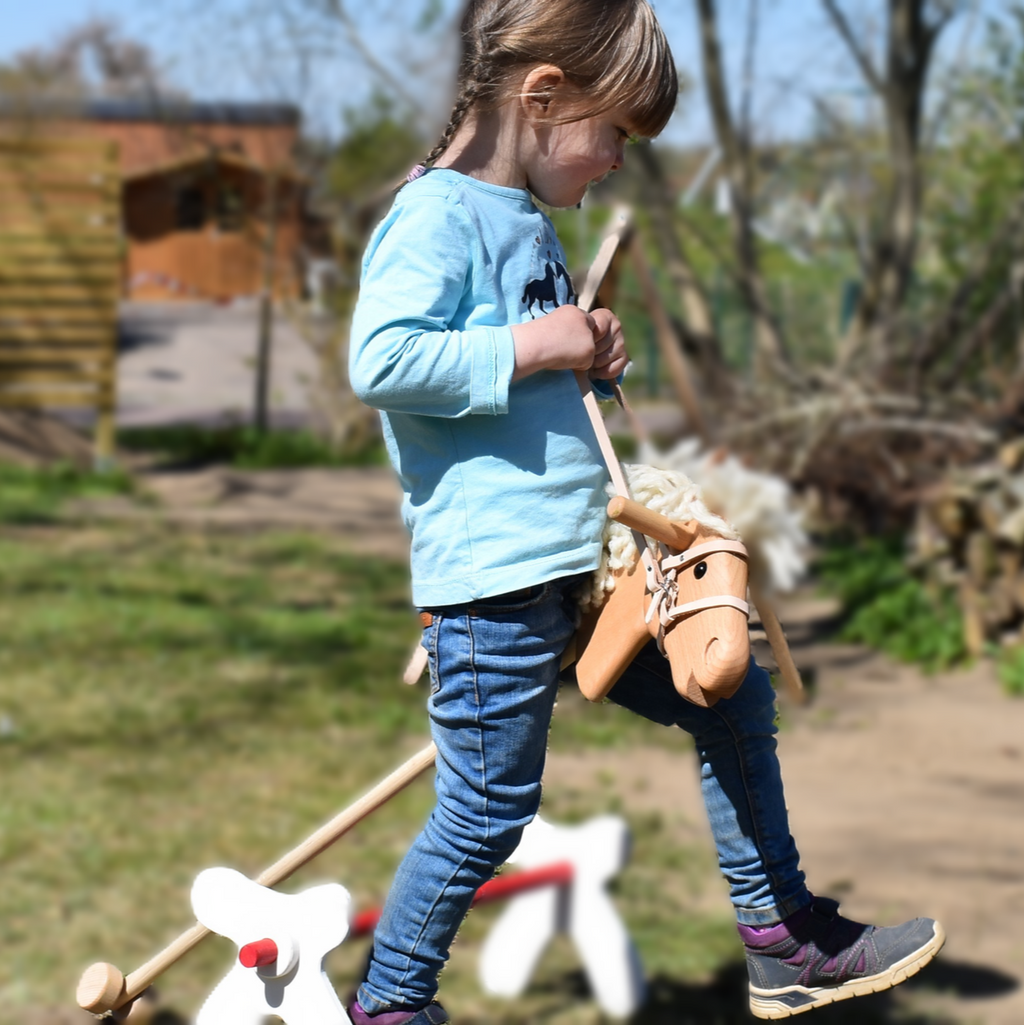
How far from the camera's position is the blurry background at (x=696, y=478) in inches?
268

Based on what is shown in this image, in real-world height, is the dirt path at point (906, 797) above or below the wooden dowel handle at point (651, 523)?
below

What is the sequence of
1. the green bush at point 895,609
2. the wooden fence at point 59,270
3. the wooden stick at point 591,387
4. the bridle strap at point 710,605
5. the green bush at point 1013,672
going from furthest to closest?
the wooden fence at point 59,270 → the green bush at point 895,609 → the green bush at point 1013,672 → the wooden stick at point 591,387 → the bridle strap at point 710,605

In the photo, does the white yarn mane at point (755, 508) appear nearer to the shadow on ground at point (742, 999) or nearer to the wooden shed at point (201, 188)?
the shadow on ground at point (742, 999)

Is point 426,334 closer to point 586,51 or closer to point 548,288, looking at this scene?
point 548,288

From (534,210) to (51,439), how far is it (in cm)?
1378

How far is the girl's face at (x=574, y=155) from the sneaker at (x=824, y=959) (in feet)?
3.10

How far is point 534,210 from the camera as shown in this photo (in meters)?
1.67

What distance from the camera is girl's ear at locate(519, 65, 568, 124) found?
5.04 ft

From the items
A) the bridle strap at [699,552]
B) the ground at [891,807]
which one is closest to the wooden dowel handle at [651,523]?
the bridle strap at [699,552]

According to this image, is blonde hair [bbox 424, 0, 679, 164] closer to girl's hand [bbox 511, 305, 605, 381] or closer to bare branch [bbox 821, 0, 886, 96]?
girl's hand [bbox 511, 305, 605, 381]

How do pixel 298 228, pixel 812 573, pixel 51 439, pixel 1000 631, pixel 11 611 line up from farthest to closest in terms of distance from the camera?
pixel 298 228, pixel 51 439, pixel 812 573, pixel 11 611, pixel 1000 631

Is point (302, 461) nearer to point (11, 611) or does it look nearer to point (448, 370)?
point (11, 611)

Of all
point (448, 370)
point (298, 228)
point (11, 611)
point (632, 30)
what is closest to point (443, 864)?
point (448, 370)

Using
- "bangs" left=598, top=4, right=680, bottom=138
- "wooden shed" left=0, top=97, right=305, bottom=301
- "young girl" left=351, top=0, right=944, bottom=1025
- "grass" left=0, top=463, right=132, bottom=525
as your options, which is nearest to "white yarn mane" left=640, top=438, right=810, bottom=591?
"young girl" left=351, top=0, right=944, bottom=1025
